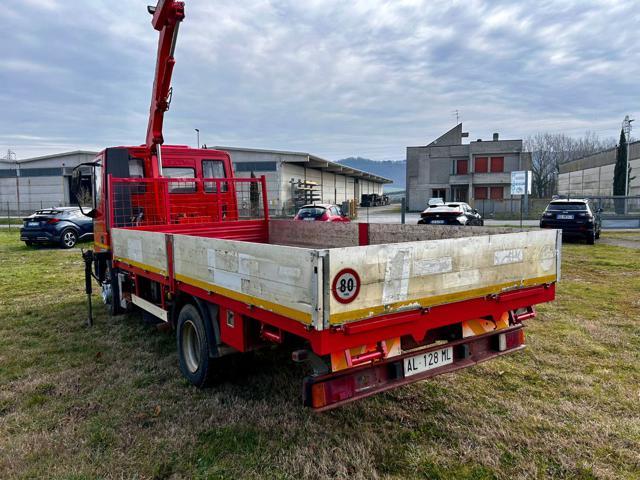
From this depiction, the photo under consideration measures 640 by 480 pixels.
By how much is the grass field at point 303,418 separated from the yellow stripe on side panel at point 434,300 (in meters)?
1.03

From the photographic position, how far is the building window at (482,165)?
44.2 metres

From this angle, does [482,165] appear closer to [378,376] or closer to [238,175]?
[238,175]

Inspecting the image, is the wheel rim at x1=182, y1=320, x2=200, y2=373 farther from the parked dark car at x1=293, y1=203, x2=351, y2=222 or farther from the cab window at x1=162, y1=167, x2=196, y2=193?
the parked dark car at x1=293, y1=203, x2=351, y2=222

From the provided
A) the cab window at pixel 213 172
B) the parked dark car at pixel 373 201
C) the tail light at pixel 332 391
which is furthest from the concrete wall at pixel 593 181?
the tail light at pixel 332 391

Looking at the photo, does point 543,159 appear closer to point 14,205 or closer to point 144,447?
point 14,205

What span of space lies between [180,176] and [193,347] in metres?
4.09

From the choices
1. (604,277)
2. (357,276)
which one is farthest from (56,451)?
(604,277)

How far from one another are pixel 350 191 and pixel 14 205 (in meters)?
37.6

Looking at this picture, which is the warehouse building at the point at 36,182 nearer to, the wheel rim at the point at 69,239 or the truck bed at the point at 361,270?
the wheel rim at the point at 69,239

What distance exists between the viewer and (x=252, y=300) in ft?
9.76

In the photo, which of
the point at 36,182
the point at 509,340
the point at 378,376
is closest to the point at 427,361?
the point at 378,376

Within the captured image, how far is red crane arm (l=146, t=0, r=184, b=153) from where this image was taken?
6.95 meters

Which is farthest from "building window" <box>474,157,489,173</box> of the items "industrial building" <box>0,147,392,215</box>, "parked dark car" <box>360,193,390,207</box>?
"parked dark car" <box>360,193,390,207</box>

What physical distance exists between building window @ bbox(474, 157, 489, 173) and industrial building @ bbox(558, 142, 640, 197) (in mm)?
7823
